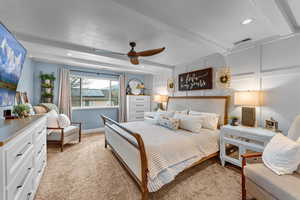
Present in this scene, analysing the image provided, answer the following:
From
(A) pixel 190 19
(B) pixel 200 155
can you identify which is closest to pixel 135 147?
(B) pixel 200 155

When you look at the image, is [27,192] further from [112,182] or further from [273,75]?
[273,75]

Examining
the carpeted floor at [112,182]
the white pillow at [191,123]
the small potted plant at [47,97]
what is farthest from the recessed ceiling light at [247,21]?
the small potted plant at [47,97]

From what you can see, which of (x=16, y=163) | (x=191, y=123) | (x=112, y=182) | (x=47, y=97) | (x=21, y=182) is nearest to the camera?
(x=16, y=163)

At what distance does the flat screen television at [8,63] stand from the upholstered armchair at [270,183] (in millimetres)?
3406

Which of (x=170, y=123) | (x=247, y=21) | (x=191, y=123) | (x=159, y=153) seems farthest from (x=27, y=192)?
(x=247, y=21)

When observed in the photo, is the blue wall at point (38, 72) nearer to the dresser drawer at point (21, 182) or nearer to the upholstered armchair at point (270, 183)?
the dresser drawer at point (21, 182)

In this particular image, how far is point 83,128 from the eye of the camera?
4.66 meters

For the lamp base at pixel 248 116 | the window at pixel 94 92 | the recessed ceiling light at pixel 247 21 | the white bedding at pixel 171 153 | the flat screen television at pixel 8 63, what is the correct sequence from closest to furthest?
the flat screen television at pixel 8 63 → the white bedding at pixel 171 153 → the recessed ceiling light at pixel 247 21 → the lamp base at pixel 248 116 → the window at pixel 94 92

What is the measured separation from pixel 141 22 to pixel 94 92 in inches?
155

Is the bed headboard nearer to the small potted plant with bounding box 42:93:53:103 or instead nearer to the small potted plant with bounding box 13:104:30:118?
the small potted plant with bounding box 13:104:30:118

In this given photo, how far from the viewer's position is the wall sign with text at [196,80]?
336 centimetres

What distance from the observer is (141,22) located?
1.91 m

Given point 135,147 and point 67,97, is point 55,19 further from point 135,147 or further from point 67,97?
point 67,97

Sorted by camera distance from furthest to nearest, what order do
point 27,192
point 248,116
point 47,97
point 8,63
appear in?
1. point 47,97
2. point 248,116
3. point 8,63
4. point 27,192
